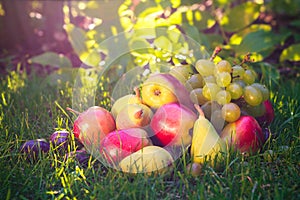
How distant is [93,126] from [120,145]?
0.18 meters

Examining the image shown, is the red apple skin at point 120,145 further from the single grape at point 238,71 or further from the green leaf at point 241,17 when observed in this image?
the green leaf at point 241,17

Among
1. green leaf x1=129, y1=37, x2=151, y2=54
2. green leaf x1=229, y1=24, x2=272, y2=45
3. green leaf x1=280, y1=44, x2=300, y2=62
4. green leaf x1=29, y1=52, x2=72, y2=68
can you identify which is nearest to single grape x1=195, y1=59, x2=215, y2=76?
green leaf x1=129, y1=37, x2=151, y2=54

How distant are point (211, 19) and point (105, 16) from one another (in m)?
0.68

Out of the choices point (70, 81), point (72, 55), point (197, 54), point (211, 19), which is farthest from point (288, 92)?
point (72, 55)

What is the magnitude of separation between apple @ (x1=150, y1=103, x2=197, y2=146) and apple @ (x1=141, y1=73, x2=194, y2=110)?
3.4 inches

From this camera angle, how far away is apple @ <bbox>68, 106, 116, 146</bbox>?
1592 mm

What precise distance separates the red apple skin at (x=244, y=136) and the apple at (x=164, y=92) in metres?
0.20

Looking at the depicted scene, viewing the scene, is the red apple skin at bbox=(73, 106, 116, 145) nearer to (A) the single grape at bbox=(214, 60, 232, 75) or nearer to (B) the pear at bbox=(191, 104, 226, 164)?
(B) the pear at bbox=(191, 104, 226, 164)

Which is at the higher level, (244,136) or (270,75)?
(244,136)

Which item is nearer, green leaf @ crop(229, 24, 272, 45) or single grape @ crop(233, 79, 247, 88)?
single grape @ crop(233, 79, 247, 88)

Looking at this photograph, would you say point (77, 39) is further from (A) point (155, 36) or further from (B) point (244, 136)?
(B) point (244, 136)

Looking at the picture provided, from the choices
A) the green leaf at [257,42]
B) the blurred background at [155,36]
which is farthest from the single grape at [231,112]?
the green leaf at [257,42]

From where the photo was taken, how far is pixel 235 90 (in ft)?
5.16

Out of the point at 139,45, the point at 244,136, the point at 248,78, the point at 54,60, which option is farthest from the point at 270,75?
the point at 54,60
